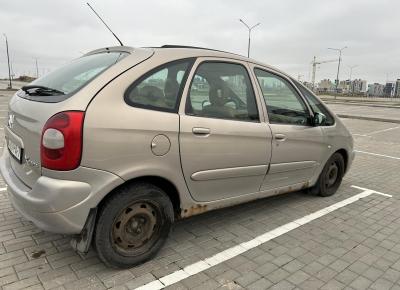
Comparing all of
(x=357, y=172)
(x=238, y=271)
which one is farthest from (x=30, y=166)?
(x=357, y=172)

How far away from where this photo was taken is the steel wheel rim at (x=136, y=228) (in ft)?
8.98

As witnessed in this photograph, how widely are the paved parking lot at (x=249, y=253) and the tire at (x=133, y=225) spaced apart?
124 millimetres

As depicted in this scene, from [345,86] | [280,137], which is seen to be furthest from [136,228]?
[345,86]

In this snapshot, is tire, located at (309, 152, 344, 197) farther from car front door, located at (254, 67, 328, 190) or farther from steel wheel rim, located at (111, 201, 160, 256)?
steel wheel rim, located at (111, 201, 160, 256)

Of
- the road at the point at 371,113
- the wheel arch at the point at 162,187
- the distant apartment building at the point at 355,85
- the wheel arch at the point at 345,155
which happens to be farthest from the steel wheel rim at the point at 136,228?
the distant apartment building at the point at 355,85

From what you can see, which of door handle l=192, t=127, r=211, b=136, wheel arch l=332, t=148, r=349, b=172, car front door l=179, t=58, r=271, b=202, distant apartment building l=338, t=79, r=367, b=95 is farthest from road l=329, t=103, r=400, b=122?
distant apartment building l=338, t=79, r=367, b=95

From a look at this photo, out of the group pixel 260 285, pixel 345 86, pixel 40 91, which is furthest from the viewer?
pixel 345 86

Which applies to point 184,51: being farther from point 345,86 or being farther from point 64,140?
point 345,86

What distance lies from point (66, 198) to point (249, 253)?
1.68m

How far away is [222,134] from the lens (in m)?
3.12

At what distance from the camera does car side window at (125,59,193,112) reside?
8.84 feet

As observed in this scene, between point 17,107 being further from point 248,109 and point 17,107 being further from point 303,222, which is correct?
point 303,222

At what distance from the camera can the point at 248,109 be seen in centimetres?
350

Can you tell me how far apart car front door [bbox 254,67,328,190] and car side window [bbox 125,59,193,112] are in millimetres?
1028
